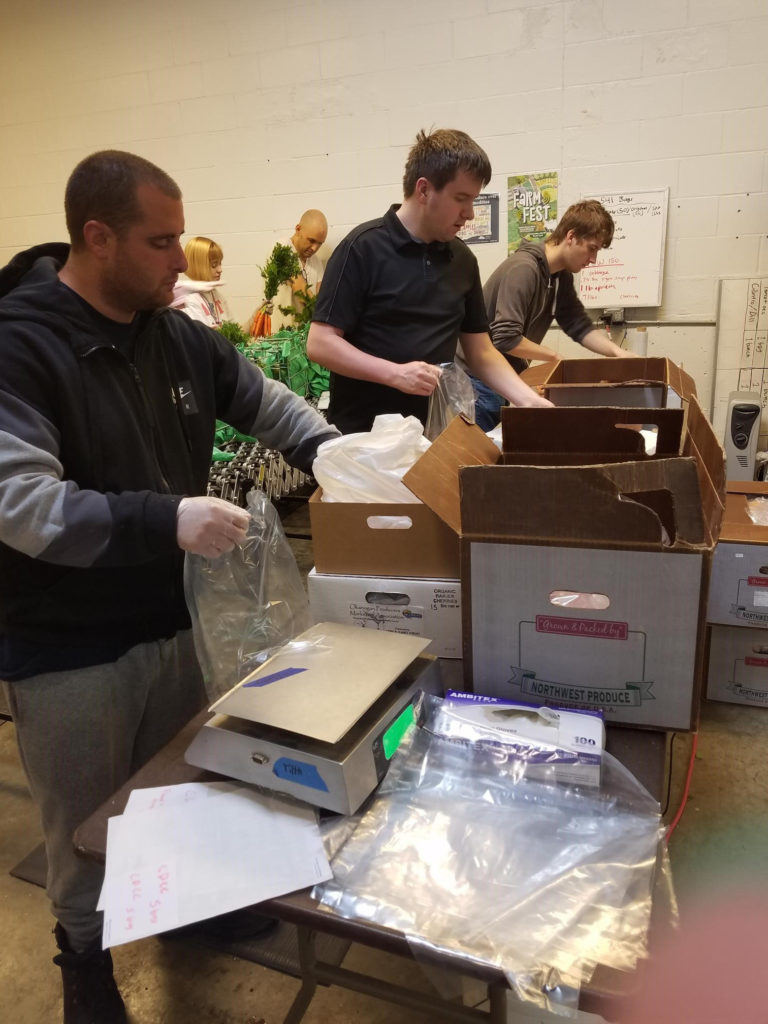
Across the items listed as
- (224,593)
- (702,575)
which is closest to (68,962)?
(224,593)

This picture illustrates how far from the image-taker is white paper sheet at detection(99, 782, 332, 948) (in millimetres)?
681

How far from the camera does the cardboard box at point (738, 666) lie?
2211mm

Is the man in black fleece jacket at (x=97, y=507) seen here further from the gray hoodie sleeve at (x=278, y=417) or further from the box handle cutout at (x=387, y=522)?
the box handle cutout at (x=387, y=522)

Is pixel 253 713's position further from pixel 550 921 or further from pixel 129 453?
pixel 129 453

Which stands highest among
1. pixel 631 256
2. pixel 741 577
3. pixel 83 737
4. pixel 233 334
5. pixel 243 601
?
pixel 631 256

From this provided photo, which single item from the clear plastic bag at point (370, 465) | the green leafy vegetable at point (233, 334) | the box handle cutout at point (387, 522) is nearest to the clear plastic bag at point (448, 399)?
the clear plastic bag at point (370, 465)

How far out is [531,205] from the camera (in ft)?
12.3

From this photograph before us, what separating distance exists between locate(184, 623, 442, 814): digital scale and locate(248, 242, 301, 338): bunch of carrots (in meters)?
3.24

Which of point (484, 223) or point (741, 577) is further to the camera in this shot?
point (484, 223)

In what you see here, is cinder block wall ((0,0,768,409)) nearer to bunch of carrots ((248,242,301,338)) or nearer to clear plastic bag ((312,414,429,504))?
bunch of carrots ((248,242,301,338))

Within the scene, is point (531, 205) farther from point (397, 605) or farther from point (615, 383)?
point (397, 605)

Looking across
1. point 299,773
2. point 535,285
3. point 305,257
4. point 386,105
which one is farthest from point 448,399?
point 386,105

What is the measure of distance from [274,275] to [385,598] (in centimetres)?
328

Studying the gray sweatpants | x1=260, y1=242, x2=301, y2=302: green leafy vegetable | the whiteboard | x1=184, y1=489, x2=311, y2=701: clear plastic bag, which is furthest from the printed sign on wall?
the gray sweatpants
